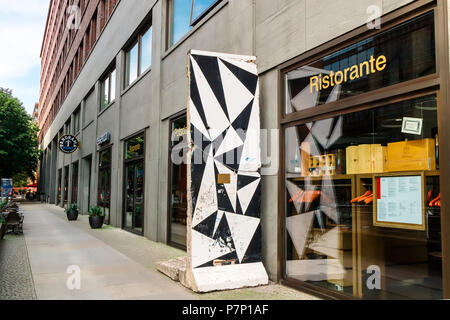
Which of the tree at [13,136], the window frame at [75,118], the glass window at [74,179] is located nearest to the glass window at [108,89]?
the window frame at [75,118]

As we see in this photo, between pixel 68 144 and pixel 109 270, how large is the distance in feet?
61.6

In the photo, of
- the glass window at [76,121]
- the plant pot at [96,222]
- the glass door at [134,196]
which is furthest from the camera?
the glass window at [76,121]

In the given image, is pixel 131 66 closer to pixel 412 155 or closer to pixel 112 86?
pixel 112 86

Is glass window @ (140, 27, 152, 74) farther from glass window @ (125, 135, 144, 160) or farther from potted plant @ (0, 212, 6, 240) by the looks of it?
potted plant @ (0, 212, 6, 240)

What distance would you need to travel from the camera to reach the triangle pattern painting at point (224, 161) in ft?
19.4

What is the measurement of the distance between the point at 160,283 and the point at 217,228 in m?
1.30

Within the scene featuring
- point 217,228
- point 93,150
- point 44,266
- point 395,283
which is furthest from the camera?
point 93,150

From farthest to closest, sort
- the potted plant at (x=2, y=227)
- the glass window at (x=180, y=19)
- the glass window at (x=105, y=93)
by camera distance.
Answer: the glass window at (x=105, y=93) → the potted plant at (x=2, y=227) → the glass window at (x=180, y=19)

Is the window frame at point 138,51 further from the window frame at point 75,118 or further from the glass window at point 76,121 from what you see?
the glass window at point 76,121

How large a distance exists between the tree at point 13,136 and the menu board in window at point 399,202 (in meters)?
42.6

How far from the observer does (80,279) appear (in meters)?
6.40

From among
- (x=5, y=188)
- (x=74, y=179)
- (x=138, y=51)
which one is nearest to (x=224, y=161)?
(x=138, y=51)
